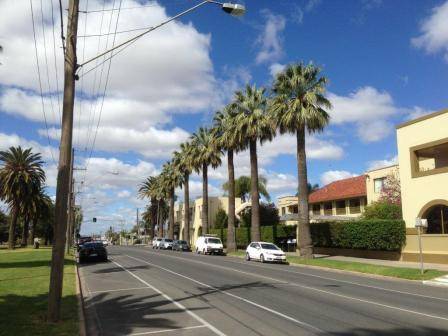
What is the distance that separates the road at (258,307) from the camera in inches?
427

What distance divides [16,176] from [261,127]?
32.1 m

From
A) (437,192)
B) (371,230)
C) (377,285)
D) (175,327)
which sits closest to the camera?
(175,327)

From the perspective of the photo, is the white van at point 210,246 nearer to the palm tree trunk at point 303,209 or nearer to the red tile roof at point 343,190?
the palm tree trunk at point 303,209

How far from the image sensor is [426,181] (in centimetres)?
3152

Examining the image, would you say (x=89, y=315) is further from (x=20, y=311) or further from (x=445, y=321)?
(x=445, y=321)

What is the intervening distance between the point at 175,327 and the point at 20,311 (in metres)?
4.01

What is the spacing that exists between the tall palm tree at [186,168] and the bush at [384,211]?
90.7ft

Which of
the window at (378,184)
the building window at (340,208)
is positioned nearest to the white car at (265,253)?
the window at (378,184)

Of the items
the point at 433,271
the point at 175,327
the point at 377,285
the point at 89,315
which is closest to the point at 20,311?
the point at 89,315

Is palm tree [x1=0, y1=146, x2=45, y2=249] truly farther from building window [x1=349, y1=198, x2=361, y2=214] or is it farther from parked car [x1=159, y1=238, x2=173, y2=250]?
building window [x1=349, y1=198, x2=361, y2=214]

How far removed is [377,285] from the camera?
2091cm

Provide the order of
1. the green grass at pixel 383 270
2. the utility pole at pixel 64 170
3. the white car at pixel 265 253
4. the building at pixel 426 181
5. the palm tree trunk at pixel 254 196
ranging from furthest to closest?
the palm tree trunk at pixel 254 196
the white car at pixel 265 253
the building at pixel 426 181
the green grass at pixel 383 270
the utility pole at pixel 64 170

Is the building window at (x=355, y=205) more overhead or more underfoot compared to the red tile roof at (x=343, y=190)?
more underfoot

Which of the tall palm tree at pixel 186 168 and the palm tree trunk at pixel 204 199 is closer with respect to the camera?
the palm tree trunk at pixel 204 199
